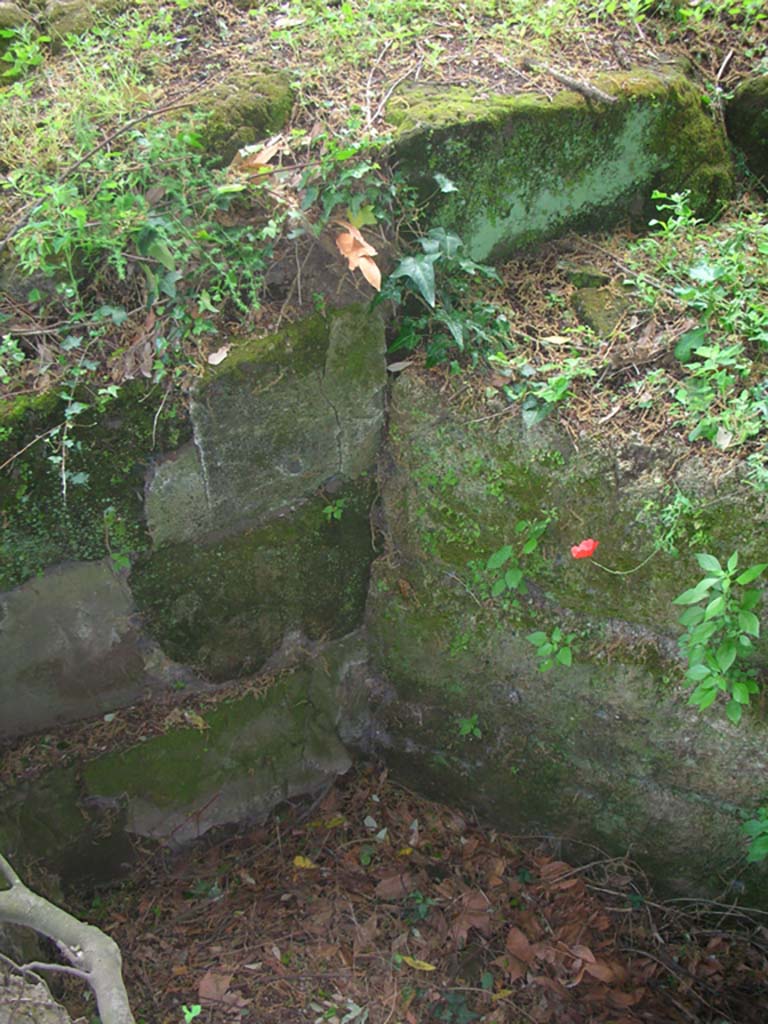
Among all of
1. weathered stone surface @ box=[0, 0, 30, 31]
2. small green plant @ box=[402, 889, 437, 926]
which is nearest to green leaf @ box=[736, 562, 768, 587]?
small green plant @ box=[402, 889, 437, 926]

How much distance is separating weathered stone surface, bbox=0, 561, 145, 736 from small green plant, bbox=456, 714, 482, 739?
1.14m

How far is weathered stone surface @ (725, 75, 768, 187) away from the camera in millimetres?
2939

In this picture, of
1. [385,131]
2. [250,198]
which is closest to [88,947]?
[250,198]

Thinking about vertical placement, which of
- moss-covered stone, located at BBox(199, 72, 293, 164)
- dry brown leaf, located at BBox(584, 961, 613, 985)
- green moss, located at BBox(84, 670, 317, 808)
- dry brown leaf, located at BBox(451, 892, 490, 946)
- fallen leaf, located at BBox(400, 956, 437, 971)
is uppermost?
moss-covered stone, located at BBox(199, 72, 293, 164)

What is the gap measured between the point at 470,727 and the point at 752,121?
244 centimetres

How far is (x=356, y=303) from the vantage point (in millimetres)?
2471

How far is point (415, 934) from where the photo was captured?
278 centimetres

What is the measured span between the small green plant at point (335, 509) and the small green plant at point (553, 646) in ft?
2.48

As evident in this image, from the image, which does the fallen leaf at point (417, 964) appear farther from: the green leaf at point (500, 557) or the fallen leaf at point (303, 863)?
the green leaf at point (500, 557)

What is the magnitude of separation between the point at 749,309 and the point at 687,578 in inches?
31.7

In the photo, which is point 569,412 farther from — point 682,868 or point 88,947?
point 88,947

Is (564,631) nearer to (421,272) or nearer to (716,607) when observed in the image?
(716,607)

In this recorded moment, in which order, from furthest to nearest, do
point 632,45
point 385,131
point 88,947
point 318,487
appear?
point 632,45
point 318,487
point 385,131
point 88,947

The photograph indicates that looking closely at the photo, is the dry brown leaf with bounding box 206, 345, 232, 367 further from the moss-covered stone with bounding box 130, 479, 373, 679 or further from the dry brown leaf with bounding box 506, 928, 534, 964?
the dry brown leaf with bounding box 506, 928, 534, 964
